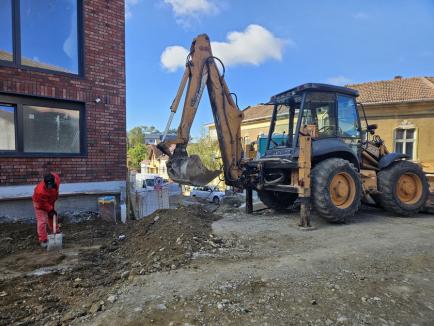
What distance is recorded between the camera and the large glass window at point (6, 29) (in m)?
7.42

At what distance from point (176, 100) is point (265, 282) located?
422cm

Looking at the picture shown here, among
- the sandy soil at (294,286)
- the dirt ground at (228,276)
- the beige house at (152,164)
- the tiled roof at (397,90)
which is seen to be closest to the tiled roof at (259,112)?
the tiled roof at (397,90)

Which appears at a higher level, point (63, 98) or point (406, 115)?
point (406, 115)

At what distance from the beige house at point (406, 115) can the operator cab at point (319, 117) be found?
43.3 feet

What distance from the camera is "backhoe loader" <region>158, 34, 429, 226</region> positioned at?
262 inches

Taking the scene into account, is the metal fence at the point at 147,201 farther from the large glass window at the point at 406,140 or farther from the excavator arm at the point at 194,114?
the large glass window at the point at 406,140

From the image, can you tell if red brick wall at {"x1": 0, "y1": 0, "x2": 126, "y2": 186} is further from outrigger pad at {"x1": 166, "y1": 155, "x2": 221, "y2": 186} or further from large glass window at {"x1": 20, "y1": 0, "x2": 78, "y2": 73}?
outrigger pad at {"x1": 166, "y1": 155, "x2": 221, "y2": 186}

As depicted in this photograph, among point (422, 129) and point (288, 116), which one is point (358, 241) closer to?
point (288, 116)

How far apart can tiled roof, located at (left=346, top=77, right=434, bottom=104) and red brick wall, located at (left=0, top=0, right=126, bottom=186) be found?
1843cm

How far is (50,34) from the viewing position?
8.22 metres

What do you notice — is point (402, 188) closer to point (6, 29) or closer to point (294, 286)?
point (294, 286)

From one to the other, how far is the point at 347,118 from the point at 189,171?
11.8 feet

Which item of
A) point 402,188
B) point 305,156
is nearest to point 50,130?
point 305,156

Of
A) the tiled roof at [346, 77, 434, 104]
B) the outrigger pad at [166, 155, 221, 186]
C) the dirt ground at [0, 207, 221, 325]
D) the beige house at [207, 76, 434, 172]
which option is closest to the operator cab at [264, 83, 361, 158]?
the outrigger pad at [166, 155, 221, 186]
